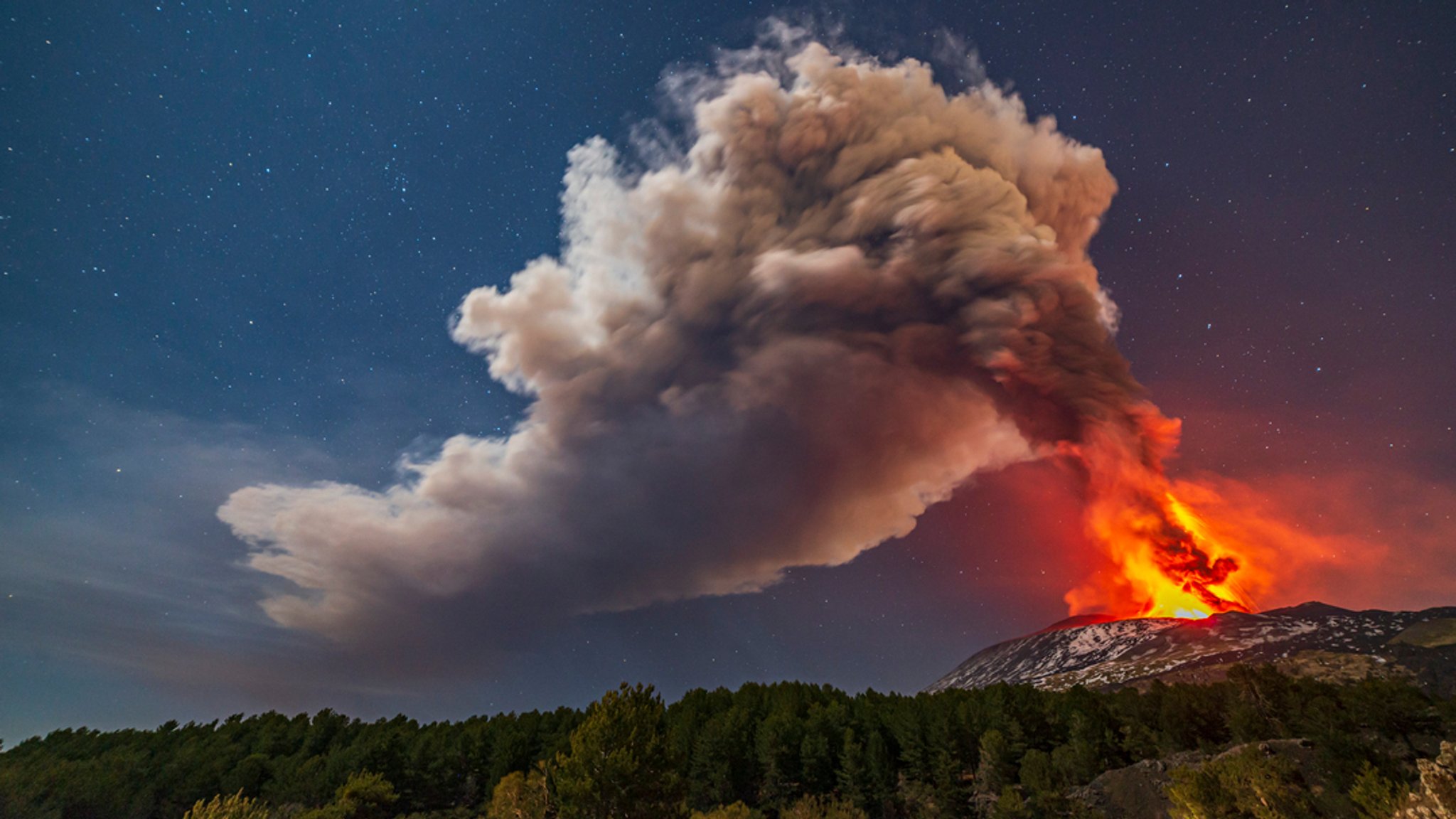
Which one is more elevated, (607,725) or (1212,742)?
(607,725)

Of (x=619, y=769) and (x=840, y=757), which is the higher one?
(x=619, y=769)

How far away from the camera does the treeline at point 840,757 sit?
7638 centimetres

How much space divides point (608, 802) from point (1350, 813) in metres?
67.8

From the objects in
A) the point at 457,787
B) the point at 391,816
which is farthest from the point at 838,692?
the point at 391,816

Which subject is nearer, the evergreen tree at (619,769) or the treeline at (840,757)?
the evergreen tree at (619,769)

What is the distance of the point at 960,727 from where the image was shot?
93.3 metres

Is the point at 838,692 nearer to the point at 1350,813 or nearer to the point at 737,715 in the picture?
the point at 737,715

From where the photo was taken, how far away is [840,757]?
9394 centimetres

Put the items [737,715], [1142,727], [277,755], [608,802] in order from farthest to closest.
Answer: [277,755] < [737,715] < [1142,727] < [608,802]

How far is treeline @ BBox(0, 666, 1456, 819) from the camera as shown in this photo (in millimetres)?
76375

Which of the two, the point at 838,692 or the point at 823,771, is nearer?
the point at 823,771

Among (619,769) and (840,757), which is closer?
(619,769)

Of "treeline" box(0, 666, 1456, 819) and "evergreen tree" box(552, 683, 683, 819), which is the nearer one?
"evergreen tree" box(552, 683, 683, 819)

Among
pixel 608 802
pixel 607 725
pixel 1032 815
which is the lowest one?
pixel 1032 815
